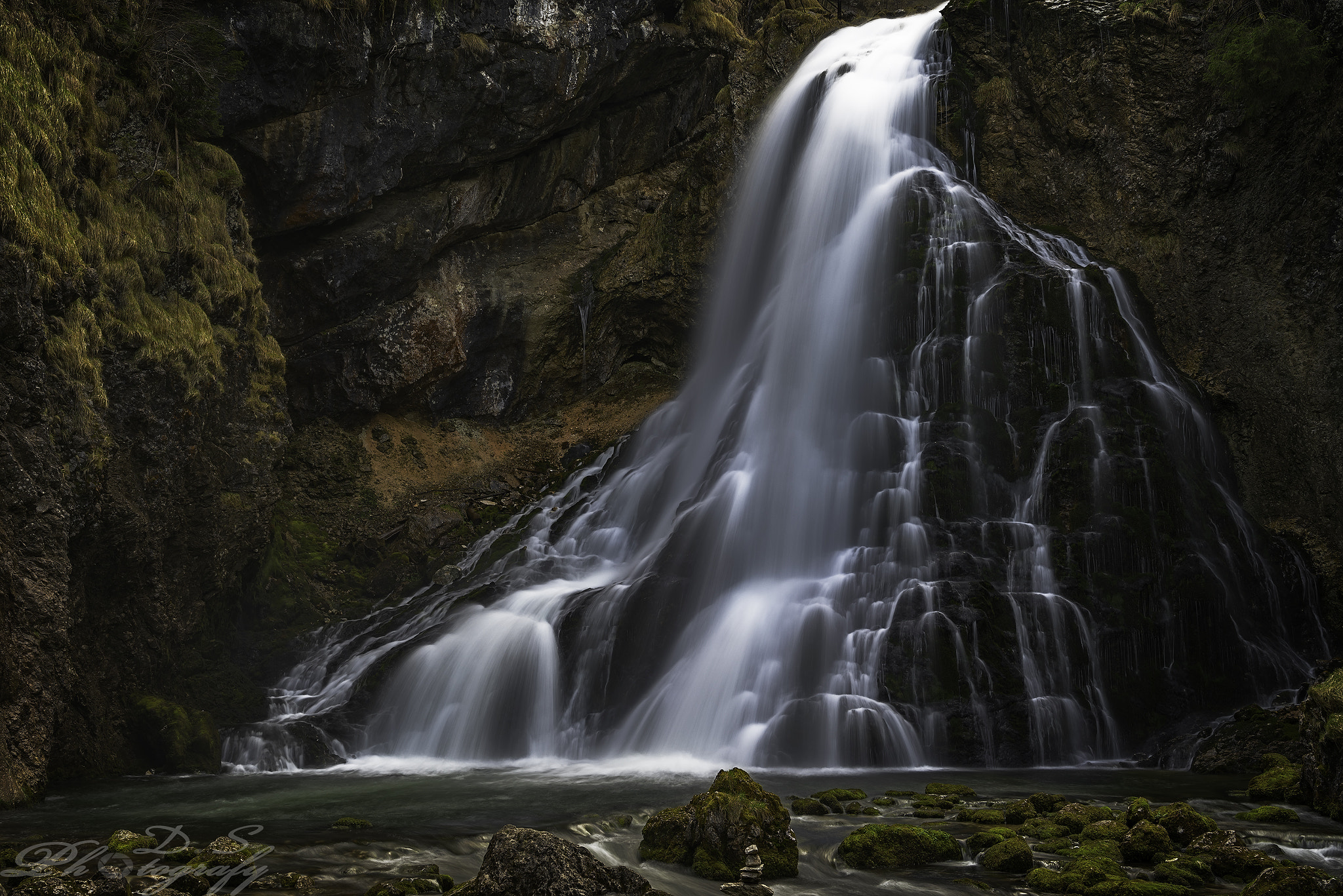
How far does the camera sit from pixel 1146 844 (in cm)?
764

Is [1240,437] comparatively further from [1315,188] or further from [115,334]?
[115,334]

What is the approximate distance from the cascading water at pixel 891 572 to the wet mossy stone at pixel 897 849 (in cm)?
473

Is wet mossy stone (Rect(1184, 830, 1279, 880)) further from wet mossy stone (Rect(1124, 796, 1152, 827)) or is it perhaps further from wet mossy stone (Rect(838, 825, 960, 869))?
wet mossy stone (Rect(838, 825, 960, 869))

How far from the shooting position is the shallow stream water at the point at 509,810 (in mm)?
7594

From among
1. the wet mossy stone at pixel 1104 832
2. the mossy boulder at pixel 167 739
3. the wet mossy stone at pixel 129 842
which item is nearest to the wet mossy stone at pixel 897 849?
the wet mossy stone at pixel 1104 832

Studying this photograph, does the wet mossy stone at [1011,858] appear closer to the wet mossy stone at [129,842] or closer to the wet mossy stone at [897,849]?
the wet mossy stone at [897,849]

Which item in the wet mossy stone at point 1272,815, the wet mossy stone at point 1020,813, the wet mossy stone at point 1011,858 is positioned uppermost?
the wet mossy stone at point 1272,815

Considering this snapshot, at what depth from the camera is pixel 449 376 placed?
25.2 meters

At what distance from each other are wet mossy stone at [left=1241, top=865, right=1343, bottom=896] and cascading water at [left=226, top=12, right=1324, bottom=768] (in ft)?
21.1

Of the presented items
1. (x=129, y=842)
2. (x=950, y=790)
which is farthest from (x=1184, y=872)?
(x=129, y=842)

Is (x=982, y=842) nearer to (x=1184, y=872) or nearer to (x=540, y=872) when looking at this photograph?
(x=1184, y=872)

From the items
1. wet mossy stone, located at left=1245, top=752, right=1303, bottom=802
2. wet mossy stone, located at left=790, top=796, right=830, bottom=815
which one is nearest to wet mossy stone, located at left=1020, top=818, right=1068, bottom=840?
wet mossy stone, located at left=790, top=796, right=830, bottom=815

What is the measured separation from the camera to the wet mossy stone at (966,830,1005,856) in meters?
8.05

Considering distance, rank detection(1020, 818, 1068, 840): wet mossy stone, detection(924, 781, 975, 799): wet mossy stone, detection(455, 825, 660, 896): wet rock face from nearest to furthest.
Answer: detection(455, 825, 660, 896): wet rock face < detection(1020, 818, 1068, 840): wet mossy stone < detection(924, 781, 975, 799): wet mossy stone
